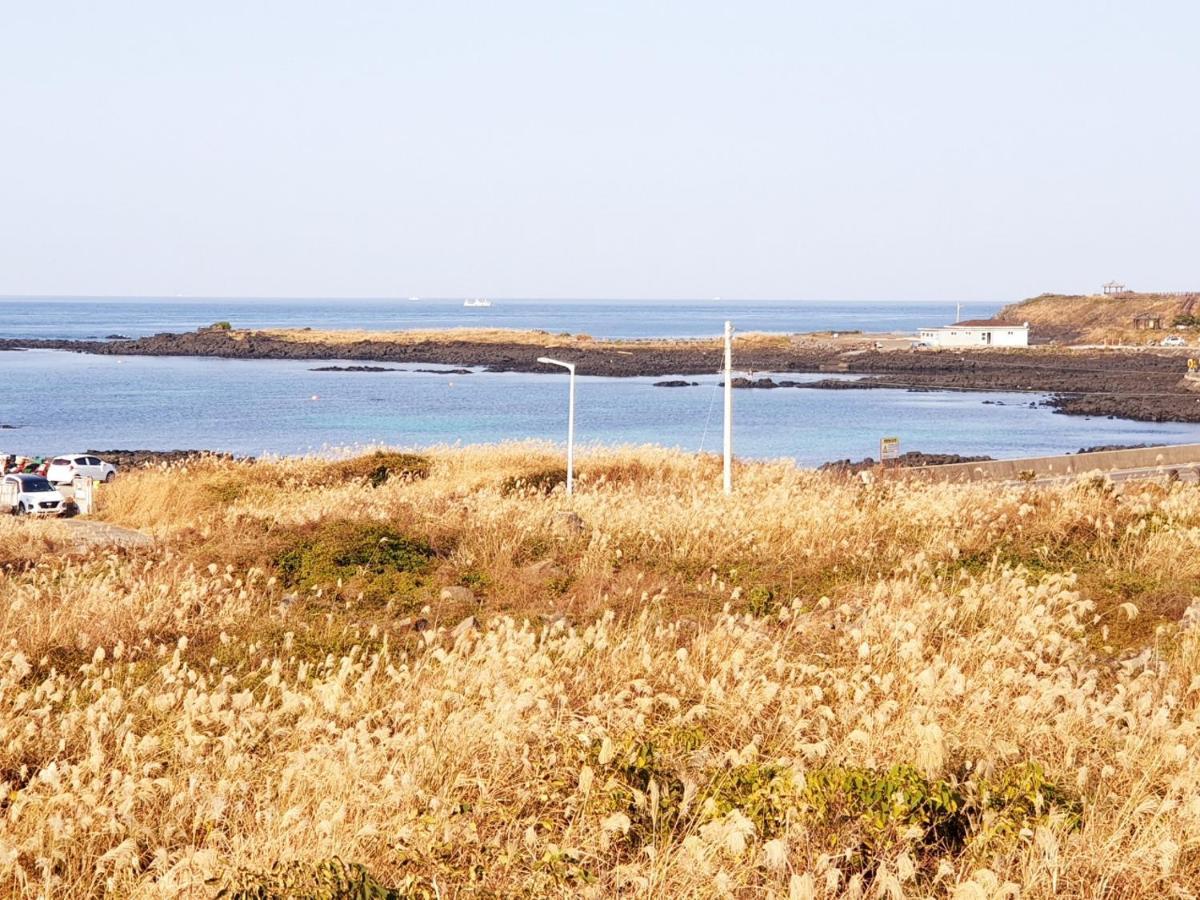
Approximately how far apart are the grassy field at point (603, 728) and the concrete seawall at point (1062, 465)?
1162cm

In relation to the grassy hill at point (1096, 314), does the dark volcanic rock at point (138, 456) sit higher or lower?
lower

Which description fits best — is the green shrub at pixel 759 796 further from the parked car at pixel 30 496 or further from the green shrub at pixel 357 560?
the parked car at pixel 30 496

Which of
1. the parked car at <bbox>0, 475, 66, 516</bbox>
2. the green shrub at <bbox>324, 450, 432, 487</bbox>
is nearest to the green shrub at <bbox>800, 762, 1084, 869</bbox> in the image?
the green shrub at <bbox>324, 450, 432, 487</bbox>

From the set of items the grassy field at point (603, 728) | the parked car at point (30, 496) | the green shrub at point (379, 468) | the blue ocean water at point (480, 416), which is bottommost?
the blue ocean water at point (480, 416)

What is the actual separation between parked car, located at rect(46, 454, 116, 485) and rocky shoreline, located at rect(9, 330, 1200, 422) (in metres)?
50.4

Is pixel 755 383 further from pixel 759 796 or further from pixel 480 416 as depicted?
pixel 759 796

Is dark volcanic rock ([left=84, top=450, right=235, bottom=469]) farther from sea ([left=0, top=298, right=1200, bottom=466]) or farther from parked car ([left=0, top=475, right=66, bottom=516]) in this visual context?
parked car ([left=0, top=475, right=66, bottom=516])

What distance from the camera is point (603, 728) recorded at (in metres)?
7.75

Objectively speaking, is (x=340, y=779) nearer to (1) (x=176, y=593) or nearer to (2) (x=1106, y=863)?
(2) (x=1106, y=863)

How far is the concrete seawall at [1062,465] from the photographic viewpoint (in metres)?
26.2

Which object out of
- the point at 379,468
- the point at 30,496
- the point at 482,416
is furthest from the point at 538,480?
the point at 482,416

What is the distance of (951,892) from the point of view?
6.09 meters

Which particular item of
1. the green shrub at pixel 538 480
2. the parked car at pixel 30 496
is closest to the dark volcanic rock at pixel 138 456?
the parked car at pixel 30 496

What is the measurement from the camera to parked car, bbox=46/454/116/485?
36.5 metres
